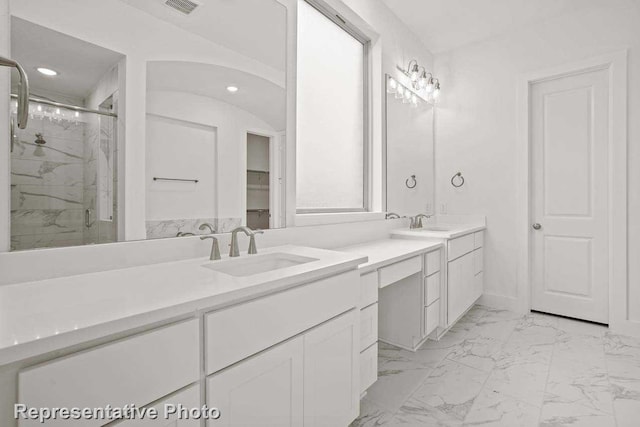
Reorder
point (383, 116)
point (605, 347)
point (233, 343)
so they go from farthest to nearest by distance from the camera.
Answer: point (383, 116)
point (605, 347)
point (233, 343)

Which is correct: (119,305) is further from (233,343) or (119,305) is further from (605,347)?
(605,347)

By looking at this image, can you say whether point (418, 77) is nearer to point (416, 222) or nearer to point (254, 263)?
point (416, 222)

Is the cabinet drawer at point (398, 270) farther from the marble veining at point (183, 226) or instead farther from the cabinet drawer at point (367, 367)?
the marble veining at point (183, 226)

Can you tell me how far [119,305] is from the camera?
2.45 feet

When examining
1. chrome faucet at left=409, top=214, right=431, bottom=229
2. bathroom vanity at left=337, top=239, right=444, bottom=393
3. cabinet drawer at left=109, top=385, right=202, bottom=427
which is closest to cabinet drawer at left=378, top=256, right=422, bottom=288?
bathroom vanity at left=337, top=239, right=444, bottom=393

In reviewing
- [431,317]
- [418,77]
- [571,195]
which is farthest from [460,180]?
[431,317]

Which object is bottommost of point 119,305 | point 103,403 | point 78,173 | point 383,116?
point 103,403

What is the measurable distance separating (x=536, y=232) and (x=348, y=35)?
254 centimetres

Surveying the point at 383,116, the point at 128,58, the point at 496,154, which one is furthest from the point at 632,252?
the point at 128,58

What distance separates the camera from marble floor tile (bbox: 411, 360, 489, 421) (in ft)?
5.30

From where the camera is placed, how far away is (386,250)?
1967 millimetres

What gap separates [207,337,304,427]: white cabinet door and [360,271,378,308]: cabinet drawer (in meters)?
0.50

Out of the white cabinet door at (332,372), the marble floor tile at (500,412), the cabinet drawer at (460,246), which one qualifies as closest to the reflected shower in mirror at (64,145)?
the white cabinet door at (332,372)

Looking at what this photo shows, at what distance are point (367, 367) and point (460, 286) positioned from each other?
1.37 meters
